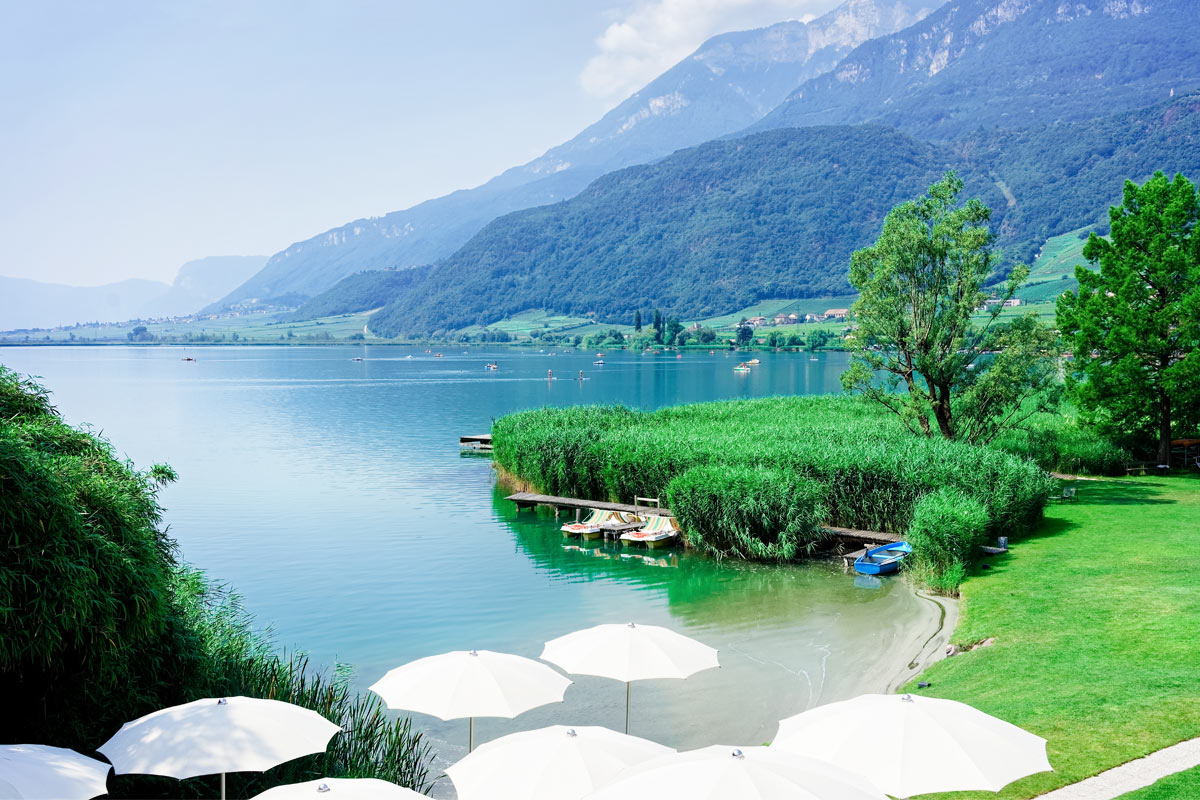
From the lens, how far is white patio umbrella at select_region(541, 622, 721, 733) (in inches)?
488

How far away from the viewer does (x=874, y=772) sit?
805cm

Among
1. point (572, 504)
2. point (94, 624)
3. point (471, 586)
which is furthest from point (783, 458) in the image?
point (94, 624)

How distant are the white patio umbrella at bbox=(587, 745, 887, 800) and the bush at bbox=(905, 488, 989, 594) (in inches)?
744

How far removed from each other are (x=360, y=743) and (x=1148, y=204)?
3762 cm

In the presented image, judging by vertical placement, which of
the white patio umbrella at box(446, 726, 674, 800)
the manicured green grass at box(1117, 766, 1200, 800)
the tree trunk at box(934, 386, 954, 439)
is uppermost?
the tree trunk at box(934, 386, 954, 439)

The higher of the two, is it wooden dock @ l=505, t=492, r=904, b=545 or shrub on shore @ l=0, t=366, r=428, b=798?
shrub on shore @ l=0, t=366, r=428, b=798

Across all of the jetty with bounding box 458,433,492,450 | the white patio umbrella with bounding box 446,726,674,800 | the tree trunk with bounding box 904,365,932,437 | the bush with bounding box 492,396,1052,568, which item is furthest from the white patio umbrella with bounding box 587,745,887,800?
the jetty with bounding box 458,433,492,450

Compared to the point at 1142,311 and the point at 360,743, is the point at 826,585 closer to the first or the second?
the point at 360,743

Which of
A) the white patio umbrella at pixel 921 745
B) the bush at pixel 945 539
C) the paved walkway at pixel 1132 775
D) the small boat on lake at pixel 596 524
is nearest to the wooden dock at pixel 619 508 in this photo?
the small boat on lake at pixel 596 524

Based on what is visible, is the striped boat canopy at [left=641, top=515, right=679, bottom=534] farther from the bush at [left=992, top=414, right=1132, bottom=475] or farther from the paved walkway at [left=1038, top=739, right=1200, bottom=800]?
the paved walkway at [left=1038, top=739, right=1200, bottom=800]

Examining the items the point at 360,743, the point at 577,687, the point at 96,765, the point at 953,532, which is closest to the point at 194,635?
the point at 360,743

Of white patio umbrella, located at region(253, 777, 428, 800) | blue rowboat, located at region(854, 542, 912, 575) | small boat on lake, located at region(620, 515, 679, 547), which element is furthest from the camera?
small boat on lake, located at region(620, 515, 679, 547)

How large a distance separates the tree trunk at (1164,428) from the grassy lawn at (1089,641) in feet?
30.2

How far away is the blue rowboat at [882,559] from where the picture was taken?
85.3 feet
